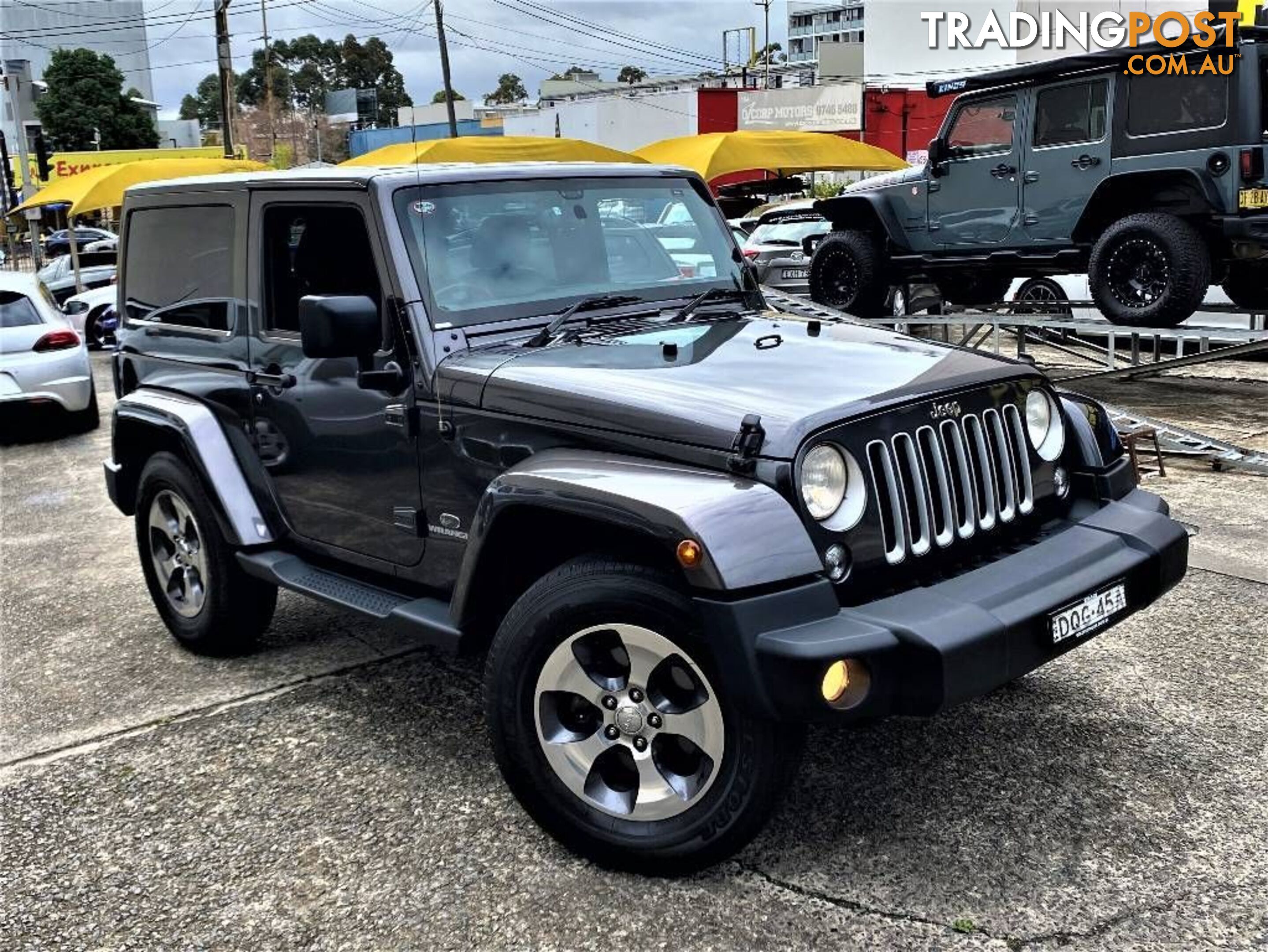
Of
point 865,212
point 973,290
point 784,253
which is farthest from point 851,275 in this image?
point 784,253

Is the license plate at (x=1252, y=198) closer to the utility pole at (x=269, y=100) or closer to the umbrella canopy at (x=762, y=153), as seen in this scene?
the umbrella canopy at (x=762, y=153)

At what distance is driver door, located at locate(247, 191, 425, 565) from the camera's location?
3.80m

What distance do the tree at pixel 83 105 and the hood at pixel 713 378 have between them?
59.4 meters

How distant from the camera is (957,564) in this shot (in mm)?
3262

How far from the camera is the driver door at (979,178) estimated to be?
8.95 m

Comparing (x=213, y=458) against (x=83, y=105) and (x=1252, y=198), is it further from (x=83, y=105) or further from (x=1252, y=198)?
(x=83, y=105)

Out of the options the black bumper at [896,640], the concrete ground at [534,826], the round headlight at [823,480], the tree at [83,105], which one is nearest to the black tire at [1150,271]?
the concrete ground at [534,826]

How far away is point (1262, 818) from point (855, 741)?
3.75 ft

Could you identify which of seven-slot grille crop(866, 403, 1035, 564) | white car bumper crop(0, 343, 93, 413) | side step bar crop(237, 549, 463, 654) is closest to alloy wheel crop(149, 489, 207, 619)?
side step bar crop(237, 549, 463, 654)

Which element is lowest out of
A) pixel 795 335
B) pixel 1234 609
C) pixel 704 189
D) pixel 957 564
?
pixel 1234 609

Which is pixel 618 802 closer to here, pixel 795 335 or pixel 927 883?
pixel 927 883

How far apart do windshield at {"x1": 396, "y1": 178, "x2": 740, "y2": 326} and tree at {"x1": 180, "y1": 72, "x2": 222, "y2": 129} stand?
109018mm

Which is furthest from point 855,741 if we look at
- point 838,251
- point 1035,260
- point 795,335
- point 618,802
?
point 838,251

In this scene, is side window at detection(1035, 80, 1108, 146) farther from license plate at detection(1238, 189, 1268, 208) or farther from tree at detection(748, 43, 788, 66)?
tree at detection(748, 43, 788, 66)
